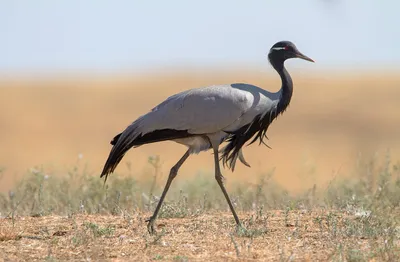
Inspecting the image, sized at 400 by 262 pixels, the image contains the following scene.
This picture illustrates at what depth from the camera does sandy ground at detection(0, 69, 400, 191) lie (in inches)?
977

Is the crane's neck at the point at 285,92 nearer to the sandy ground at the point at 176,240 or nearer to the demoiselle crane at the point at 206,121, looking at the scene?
the demoiselle crane at the point at 206,121

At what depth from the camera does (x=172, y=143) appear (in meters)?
29.5

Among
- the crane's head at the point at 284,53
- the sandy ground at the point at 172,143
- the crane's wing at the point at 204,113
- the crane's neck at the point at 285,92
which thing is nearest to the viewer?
the crane's wing at the point at 204,113

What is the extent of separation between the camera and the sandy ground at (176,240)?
7129mm

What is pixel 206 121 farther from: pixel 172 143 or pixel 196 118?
pixel 172 143

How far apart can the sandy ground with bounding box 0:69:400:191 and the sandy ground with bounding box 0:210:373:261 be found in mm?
10885

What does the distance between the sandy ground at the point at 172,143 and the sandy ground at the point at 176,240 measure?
10885 millimetres

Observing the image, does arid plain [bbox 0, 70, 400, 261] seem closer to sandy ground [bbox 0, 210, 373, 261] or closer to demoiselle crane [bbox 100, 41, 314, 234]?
sandy ground [bbox 0, 210, 373, 261]

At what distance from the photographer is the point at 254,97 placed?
864 centimetres

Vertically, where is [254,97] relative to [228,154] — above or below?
above

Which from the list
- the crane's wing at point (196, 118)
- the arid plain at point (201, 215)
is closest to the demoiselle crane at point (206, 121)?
the crane's wing at point (196, 118)

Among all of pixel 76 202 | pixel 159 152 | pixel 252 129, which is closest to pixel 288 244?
pixel 252 129

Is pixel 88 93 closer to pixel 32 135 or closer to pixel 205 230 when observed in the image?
pixel 32 135

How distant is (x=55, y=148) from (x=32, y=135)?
8.51ft
